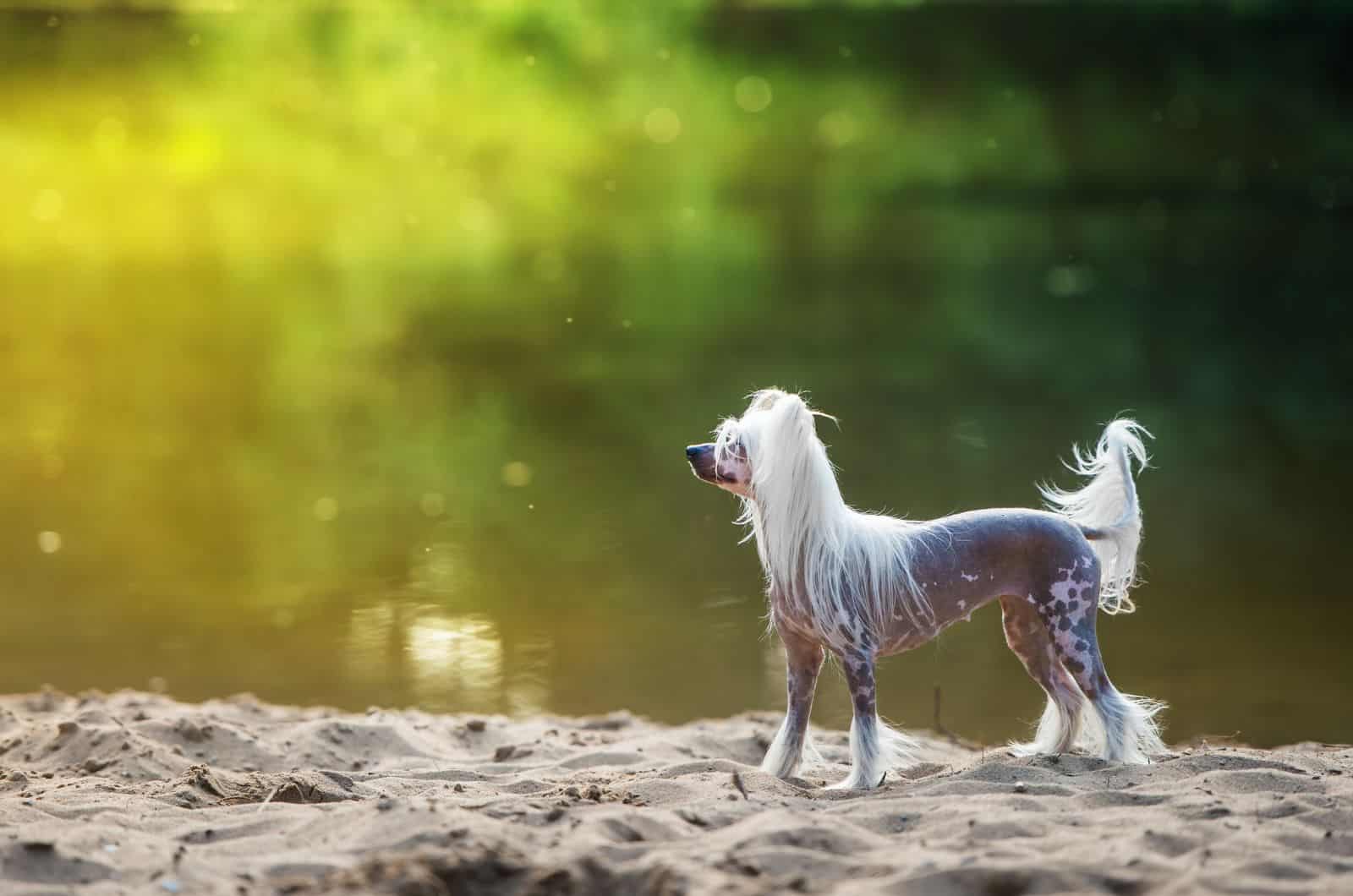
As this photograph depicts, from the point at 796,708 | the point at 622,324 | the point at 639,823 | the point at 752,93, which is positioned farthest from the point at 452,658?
the point at 752,93

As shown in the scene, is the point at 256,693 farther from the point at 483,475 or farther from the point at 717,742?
the point at 483,475

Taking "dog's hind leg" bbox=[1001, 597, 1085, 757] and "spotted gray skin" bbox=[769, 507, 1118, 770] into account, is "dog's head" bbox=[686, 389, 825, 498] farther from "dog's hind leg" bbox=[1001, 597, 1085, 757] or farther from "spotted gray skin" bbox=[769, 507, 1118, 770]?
"dog's hind leg" bbox=[1001, 597, 1085, 757]

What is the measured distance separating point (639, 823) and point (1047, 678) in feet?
3.93

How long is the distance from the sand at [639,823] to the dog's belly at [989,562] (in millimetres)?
353

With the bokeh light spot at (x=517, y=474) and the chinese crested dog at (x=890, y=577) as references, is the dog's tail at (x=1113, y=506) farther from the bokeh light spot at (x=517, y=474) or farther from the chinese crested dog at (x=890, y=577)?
the bokeh light spot at (x=517, y=474)

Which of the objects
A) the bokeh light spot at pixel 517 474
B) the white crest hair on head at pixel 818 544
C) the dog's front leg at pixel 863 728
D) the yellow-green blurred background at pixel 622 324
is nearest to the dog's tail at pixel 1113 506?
the white crest hair on head at pixel 818 544

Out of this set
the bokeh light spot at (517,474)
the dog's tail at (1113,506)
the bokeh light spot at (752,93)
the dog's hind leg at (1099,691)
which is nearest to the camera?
the dog's hind leg at (1099,691)

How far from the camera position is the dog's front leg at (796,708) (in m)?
3.48

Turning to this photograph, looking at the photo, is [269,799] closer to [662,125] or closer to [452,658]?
[452,658]

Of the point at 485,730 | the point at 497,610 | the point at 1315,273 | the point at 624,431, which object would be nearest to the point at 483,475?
the point at 624,431

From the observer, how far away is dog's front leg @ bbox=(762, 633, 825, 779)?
3.48 meters

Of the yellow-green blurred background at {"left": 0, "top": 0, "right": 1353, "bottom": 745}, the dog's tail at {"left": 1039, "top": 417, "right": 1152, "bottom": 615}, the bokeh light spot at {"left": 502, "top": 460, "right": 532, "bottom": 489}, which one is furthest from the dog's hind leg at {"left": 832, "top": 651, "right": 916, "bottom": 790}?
the bokeh light spot at {"left": 502, "top": 460, "right": 532, "bottom": 489}

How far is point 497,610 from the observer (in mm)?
5699

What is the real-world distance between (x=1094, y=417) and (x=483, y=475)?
347 cm
